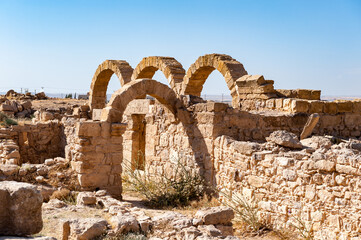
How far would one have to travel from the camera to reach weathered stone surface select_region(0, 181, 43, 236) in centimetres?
302

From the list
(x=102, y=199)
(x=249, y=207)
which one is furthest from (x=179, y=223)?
(x=102, y=199)

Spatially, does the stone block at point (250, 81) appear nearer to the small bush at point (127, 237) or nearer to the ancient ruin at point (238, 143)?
the ancient ruin at point (238, 143)

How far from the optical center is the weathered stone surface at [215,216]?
16.9 ft

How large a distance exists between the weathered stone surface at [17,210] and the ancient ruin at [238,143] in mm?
3739

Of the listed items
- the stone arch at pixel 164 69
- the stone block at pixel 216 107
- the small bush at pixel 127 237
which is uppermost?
the stone arch at pixel 164 69

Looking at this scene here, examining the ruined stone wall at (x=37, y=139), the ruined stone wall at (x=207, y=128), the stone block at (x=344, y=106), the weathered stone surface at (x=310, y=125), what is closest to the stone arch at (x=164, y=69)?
the ruined stone wall at (x=207, y=128)

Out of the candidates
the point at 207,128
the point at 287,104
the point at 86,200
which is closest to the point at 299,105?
the point at 287,104

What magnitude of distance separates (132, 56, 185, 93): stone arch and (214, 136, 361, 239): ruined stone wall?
5.87 metres

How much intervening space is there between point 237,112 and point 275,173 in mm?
2383

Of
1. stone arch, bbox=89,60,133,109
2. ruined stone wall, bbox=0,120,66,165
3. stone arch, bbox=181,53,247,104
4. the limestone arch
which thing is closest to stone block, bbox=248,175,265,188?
the limestone arch

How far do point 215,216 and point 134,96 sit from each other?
12.3ft

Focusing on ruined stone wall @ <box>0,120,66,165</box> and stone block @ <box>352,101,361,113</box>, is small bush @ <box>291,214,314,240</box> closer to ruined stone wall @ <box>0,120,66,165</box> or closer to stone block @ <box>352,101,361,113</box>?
stone block @ <box>352,101,361,113</box>

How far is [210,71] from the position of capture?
12312 millimetres

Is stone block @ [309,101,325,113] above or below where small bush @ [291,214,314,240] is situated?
above
